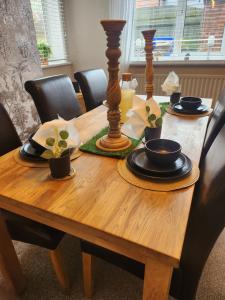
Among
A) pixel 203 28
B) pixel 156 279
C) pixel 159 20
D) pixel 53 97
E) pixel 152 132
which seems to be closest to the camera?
pixel 156 279

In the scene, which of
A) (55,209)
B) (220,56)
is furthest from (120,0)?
(55,209)

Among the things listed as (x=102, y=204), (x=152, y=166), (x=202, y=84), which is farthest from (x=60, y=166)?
(x=202, y=84)

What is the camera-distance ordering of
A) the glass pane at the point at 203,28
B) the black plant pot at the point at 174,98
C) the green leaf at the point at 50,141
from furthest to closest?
1. the glass pane at the point at 203,28
2. the black plant pot at the point at 174,98
3. the green leaf at the point at 50,141

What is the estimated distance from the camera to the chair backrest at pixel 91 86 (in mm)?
1838

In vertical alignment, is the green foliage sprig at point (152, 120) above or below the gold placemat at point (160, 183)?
above

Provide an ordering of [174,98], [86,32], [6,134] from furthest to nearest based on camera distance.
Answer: [86,32] → [174,98] → [6,134]

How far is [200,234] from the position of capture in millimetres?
667

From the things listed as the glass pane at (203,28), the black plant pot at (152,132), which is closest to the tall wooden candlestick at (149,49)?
the black plant pot at (152,132)

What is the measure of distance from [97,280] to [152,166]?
80 centimetres

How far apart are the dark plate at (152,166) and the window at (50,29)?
261cm

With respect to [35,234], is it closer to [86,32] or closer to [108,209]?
[108,209]

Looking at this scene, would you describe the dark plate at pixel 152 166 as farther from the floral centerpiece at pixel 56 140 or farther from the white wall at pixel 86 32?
the white wall at pixel 86 32

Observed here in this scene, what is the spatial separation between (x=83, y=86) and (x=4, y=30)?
1027 mm

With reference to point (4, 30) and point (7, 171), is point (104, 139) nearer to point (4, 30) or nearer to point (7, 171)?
point (7, 171)
